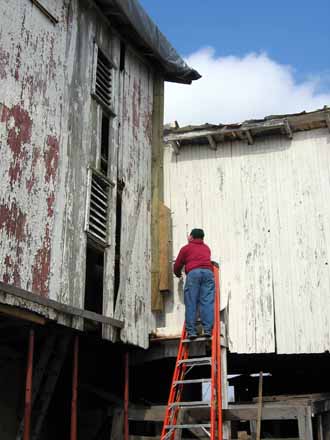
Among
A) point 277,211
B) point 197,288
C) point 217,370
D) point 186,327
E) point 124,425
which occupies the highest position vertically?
point 277,211

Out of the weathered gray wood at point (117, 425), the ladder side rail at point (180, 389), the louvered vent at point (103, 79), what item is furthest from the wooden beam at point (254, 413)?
the louvered vent at point (103, 79)

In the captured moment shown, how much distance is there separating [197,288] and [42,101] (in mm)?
3835

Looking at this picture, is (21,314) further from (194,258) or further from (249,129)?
(249,129)

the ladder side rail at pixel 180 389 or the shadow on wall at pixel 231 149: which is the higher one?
the shadow on wall at pixel 231 149

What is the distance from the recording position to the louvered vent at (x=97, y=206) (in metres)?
9.92

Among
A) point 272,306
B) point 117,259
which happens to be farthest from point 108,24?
point 272,306

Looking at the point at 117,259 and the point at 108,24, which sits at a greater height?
the point at 108,24

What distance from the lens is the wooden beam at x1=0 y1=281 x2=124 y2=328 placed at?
25.2 feet

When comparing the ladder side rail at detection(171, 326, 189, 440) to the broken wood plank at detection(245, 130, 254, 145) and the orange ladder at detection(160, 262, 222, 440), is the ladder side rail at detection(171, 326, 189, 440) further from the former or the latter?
the broken wood plank at detection(245, 130, 254, 145)

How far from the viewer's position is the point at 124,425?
10.6m

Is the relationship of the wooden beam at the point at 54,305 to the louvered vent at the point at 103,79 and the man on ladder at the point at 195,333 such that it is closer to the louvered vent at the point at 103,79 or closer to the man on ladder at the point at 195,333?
the man on ladder at the point at 195,333

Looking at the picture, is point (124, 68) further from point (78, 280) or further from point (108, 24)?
point (78, 280)

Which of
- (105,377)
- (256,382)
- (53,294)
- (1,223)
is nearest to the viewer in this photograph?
(1,223)

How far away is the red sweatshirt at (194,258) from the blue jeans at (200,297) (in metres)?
0.14
